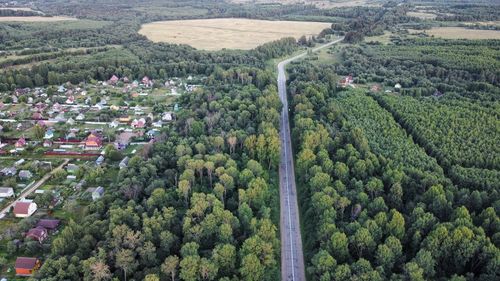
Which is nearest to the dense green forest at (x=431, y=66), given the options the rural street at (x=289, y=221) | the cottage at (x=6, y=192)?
the rural street at (x=289, y=221)

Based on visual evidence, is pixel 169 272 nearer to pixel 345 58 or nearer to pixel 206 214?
pixel 206 214

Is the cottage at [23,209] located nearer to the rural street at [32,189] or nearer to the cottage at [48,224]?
the rural street at [32,189]

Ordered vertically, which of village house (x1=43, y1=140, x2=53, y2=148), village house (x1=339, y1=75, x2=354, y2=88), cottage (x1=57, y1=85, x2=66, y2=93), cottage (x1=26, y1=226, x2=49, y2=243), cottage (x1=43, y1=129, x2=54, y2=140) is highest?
village house (x1=339, y1=75, x2=354, y2=88)

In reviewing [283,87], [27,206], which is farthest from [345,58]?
[27,206]

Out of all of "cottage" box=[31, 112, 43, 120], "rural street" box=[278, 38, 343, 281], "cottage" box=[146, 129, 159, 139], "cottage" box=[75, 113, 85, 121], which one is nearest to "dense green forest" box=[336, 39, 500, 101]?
"rural street" box=[278, 38, 343, 281]

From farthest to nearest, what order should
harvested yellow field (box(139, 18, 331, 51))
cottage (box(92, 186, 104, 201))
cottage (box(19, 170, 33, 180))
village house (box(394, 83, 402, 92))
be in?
harvested yellow field (box(139, 18, 331, 51))
village house (box(394, 83, 402, 92))
cottage (box(19, 170, 33, 180))
cottage (box(92, 186, 104, 201))

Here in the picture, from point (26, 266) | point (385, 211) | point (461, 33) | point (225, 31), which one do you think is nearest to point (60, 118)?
point (26, 266)

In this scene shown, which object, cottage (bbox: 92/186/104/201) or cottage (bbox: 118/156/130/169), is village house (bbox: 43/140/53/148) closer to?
cottage (bbox: 118/156/130/169)

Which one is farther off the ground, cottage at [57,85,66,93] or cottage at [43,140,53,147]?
cottage at [57,85,66,93]
